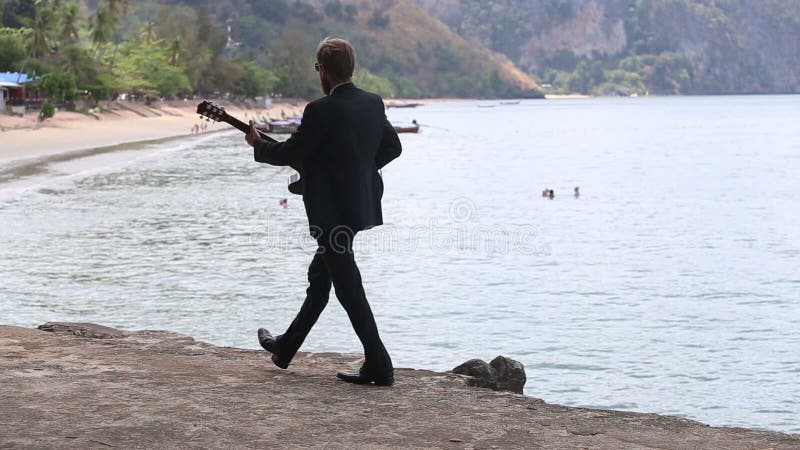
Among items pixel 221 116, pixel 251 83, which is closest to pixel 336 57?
pixel 221 116

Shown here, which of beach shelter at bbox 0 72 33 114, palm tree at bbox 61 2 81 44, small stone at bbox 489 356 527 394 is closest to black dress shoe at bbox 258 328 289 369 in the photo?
small stone at bbox 489 356 527 394

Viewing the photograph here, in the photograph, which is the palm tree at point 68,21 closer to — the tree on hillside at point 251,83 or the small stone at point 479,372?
the tree on hillside at point 251,83

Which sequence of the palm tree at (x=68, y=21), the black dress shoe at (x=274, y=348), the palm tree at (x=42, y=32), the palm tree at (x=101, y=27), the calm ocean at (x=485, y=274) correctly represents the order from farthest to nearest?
the palm tree at (x=101, y=27) → the palm tree at (x=68, y=21) → the palm tree at (x=42, y=32) → the calm ocean at (x=485, y=274) → the black dress shoe at (x=274, y=348)

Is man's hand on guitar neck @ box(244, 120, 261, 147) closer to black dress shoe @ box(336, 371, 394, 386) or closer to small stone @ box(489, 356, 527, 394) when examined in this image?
black dress shoe @ box(336, 371, 394, 386)

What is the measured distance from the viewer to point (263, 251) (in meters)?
27.4

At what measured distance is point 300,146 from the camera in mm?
6820

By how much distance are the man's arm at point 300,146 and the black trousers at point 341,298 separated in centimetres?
51

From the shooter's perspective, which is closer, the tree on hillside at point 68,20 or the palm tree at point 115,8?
the tree on hillside at point 68,20

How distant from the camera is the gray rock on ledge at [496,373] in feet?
26.5

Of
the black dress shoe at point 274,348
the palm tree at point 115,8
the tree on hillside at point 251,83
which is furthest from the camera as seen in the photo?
the tree on hillside at point 251,83

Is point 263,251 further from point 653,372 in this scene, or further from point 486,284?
point 653,372

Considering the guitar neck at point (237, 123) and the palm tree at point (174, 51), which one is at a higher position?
the palm tree at point (174, 51)

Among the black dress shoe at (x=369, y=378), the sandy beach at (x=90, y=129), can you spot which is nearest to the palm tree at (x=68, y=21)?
the sandy beach at (x=90, y=129)

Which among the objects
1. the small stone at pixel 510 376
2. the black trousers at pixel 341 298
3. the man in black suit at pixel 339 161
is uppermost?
the man in black suit at pixel 339 161
